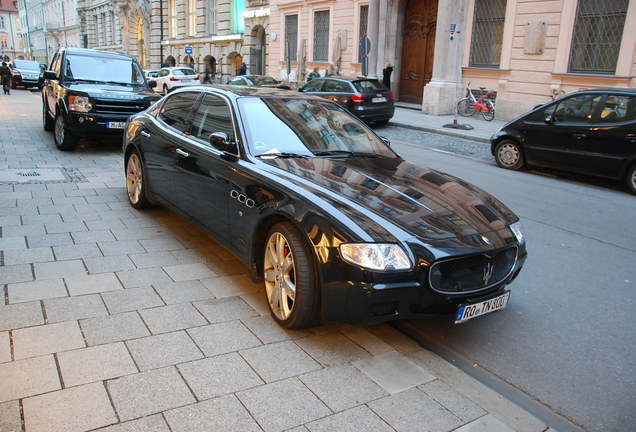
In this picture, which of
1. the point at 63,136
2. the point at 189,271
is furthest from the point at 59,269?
the point at 63,136

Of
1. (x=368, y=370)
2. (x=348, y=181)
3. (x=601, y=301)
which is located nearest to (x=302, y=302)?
(x=368, y=370)

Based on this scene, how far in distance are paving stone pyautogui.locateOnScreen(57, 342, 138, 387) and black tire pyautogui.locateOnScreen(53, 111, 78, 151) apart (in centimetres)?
789

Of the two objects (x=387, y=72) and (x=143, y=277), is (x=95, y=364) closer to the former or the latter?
(x=143, y=277)

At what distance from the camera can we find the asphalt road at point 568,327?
3.11 m

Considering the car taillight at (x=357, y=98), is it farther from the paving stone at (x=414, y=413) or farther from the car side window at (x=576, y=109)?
the paving stone at (x=414, y=413)

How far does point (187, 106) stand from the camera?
17.5ft

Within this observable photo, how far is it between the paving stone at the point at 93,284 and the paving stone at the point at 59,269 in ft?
0.36

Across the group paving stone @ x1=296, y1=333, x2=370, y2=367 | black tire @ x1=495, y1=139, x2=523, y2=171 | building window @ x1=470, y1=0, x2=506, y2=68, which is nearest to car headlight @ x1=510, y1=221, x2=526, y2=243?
paving stone @ x1=296, y1=333, x2=370, y2=367

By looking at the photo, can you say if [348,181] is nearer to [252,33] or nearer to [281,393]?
[281,393]

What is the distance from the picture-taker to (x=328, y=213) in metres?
3.26

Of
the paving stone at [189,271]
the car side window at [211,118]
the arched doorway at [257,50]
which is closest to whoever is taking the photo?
the paving stone at [189,271]

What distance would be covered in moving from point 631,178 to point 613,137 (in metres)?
0.76

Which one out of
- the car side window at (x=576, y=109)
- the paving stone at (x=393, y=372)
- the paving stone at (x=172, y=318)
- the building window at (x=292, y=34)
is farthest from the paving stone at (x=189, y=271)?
the building window at (x=292, y=34)

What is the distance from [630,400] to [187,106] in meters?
4.46
